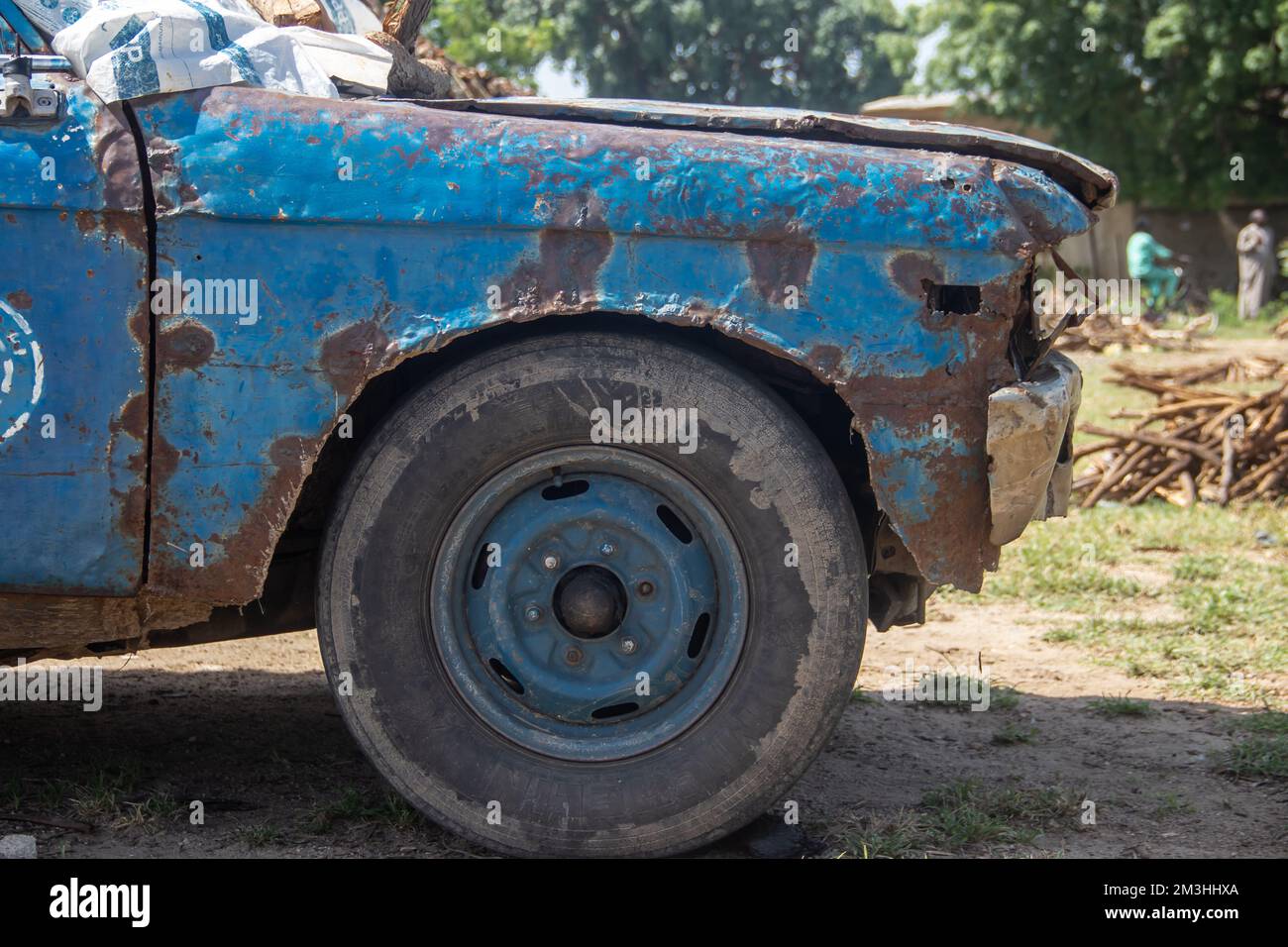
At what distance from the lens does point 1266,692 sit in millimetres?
4359

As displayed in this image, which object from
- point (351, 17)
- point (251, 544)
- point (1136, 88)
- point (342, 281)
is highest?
point (1136, 88)

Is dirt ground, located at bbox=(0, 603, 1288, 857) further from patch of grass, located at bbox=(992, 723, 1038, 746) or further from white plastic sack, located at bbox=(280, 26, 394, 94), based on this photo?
white plastic sack, located at bbox=(280, 26, 394, 94)

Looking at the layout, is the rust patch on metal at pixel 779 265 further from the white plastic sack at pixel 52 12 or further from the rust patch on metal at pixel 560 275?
the white plastic sack at pixel 52 12

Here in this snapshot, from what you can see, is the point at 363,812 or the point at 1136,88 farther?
the point at 1136,88

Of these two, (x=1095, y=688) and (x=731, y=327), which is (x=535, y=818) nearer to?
(x=731, y=327)

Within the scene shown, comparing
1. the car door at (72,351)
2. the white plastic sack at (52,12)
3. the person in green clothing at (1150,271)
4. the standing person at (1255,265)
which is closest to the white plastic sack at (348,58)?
the white plastic sack at (52,12)

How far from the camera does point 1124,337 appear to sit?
16625 mm

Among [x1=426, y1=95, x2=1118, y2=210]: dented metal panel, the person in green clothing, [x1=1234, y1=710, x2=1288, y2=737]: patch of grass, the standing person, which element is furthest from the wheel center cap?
the standing person

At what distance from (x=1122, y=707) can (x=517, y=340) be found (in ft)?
8.36

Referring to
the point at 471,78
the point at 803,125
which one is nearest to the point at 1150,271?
the point at 471,78

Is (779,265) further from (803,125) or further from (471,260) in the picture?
(471,260)

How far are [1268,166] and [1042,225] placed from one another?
20780mm

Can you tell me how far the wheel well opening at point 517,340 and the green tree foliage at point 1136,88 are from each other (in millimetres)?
18129
